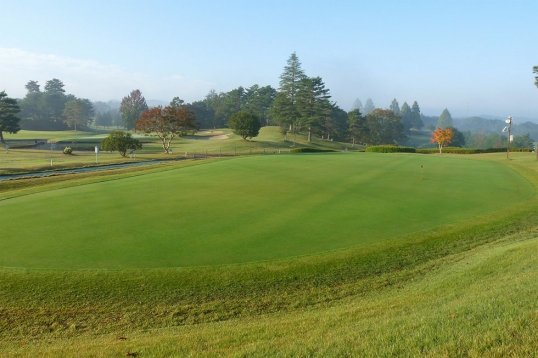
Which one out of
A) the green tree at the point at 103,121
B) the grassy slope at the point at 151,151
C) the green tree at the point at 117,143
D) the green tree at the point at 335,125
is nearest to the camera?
the grassy slope at the point at 151,151

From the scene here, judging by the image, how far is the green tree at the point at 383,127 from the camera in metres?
107

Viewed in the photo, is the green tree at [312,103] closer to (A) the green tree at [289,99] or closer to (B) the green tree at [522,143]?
(A) the green tree at [289,99]

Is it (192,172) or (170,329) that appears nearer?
(170,329)

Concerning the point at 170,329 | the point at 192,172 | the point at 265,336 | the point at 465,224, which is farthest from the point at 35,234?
the point at 192,172

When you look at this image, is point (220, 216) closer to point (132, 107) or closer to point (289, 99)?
point (289, 99)

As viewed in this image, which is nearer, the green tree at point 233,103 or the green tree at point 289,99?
the green tree at point 289,99

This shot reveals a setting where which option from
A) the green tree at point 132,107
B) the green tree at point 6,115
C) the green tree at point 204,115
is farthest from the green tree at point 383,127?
the green tree at point 6,115

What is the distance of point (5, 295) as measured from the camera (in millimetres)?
7234

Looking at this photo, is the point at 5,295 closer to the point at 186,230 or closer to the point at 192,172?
the point at 186,230

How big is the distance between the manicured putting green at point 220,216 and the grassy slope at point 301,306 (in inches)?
32.2

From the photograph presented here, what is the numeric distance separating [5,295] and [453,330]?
7720mm

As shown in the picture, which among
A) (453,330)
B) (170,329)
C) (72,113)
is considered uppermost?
(72,113)

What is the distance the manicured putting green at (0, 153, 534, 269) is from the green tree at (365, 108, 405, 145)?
88.1m

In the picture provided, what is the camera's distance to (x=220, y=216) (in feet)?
40.8
